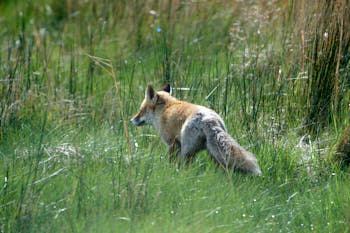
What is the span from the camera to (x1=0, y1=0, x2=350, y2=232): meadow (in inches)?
168

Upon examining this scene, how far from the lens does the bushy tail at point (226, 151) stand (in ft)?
15.7

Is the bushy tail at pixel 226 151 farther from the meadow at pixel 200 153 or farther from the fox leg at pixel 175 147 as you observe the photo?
the fox leg at pixel 175 147

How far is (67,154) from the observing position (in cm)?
510

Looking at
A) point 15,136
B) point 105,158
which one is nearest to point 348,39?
point 105,158

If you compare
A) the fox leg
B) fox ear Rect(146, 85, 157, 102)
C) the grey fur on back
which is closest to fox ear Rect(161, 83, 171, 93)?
fox ear Rect(146, 85, 157, 102)

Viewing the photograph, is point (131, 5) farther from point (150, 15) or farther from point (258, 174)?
point (258, 174)

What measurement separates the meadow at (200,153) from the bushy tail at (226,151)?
16 cm

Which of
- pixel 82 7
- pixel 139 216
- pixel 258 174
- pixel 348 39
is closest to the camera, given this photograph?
pixel 139 216

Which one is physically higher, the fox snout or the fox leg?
the fox snout

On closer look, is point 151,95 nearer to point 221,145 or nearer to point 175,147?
point 175,147

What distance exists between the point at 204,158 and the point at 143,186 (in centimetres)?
134

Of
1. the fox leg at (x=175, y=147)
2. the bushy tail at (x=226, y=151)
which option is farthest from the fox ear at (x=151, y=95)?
the bushy tail at (x=226, y=151)

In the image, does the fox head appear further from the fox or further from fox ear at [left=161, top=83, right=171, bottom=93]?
fox ear at [left=161, top=83, right=171, bottom=93]

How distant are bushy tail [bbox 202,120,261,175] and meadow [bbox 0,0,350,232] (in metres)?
0.16
